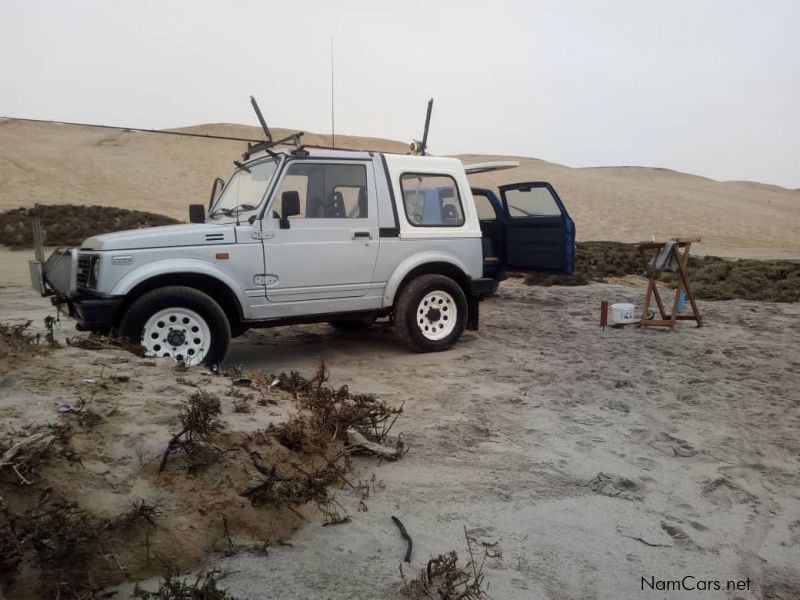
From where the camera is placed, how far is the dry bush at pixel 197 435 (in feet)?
10.1

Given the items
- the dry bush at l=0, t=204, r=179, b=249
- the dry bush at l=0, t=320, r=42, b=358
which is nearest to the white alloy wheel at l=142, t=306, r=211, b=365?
the dry bush at l=0, t=320, r=42, b=358

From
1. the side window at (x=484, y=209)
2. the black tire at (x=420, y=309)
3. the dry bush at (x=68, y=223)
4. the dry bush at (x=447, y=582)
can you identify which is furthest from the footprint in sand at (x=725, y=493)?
the dry bush at (x=68, y=223)

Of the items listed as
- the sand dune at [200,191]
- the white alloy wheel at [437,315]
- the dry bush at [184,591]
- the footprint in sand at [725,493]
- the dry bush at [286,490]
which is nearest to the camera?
the dry bush at [184,591]

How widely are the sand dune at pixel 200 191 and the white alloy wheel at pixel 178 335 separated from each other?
20656 millimetres

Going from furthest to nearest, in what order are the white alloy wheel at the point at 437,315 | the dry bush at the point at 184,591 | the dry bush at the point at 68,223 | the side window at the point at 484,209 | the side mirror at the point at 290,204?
the dry bush at the point at 68,223 < the side window at the point at 484,209 < the white alloy wheel at the point at 437,315 < the side mirror at the point at 290,204 < the dry bush at the point at 184,591

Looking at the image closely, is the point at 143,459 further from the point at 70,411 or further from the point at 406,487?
the point at 406,487

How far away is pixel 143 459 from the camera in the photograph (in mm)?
3072

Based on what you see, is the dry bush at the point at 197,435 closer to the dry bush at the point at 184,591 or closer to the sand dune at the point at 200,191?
the dry bush at the point at 184,591

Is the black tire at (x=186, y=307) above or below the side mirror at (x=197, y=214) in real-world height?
below

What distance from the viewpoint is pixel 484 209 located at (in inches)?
388

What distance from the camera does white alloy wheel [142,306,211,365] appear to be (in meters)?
5.37

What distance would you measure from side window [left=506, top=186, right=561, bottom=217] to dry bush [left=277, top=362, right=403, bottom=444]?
440cm

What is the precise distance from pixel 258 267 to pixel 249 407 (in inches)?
86.6

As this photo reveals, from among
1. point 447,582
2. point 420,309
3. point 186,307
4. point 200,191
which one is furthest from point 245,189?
point 200,191
